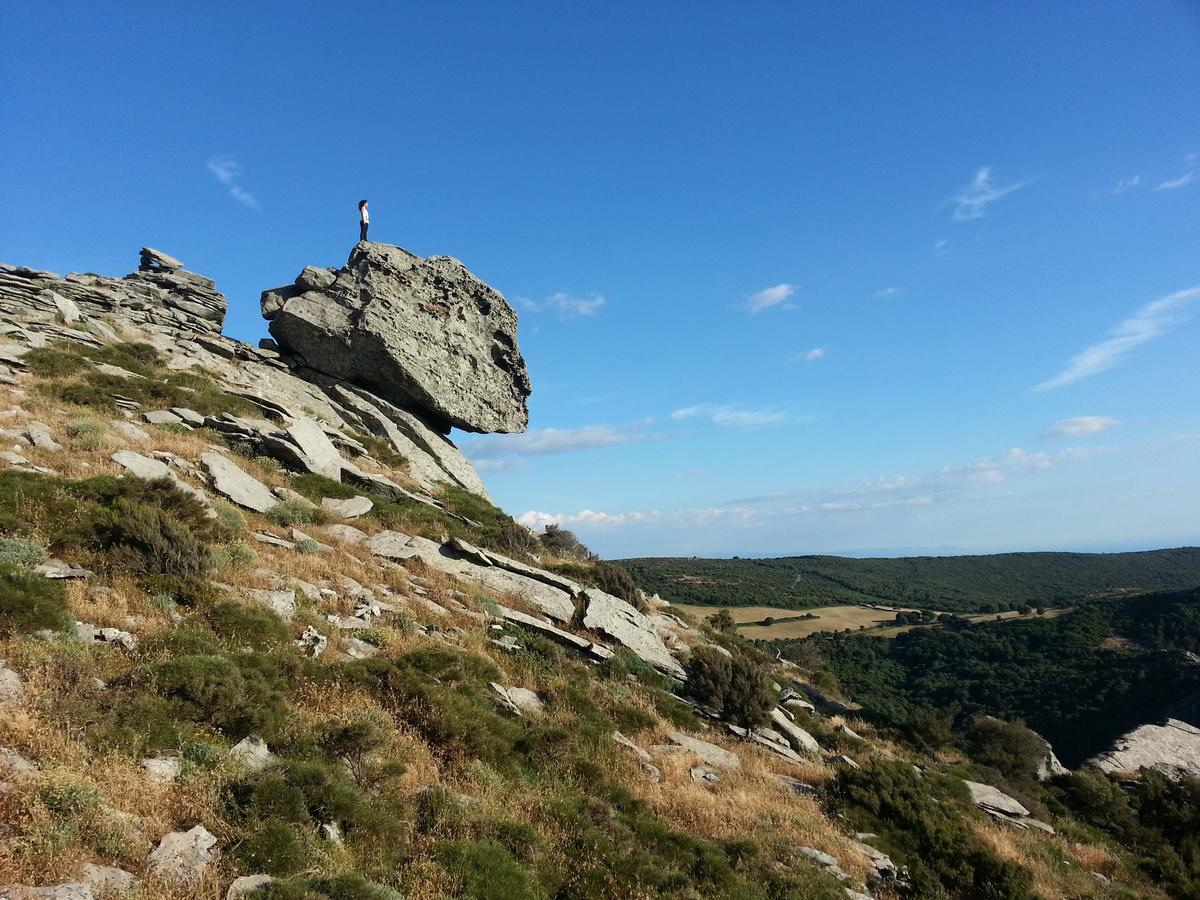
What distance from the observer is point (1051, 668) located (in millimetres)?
55406

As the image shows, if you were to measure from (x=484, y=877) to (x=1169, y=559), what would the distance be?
199717mm

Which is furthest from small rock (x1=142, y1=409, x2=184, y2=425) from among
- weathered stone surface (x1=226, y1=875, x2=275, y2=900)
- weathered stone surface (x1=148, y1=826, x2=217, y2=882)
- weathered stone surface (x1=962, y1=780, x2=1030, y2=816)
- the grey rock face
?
weathered stone surface (x1=962, y1=780, x2=1030, y2=816)

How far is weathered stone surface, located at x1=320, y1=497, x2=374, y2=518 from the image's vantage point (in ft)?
53.6

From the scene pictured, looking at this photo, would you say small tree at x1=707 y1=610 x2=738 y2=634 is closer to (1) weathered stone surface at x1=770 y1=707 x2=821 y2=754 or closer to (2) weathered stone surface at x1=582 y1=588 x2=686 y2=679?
(2) weathered stone surface at x1=582 y1=588 x2=686 y2=679

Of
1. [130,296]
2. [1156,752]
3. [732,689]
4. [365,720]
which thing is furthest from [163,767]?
[1156,752]

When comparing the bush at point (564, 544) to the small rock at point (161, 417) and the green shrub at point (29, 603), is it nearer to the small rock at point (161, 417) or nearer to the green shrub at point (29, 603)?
the small rock at point (161, 417)

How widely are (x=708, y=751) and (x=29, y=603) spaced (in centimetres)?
1074

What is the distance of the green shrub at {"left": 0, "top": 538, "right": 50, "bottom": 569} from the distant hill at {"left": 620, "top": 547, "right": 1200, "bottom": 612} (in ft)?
290

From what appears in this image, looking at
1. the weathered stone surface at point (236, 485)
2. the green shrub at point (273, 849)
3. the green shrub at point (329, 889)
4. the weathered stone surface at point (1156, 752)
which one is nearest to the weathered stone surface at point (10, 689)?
the green shrub at point (273, 849)

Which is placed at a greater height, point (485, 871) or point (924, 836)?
point (485, 871)

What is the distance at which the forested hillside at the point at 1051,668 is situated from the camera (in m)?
42.8

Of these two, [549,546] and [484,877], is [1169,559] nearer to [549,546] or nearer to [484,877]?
[549,546]

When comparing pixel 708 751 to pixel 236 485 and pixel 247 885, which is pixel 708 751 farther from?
pixel 236 485

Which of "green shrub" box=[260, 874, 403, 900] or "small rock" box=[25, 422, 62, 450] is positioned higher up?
"small rock" box=[25, 422, 62, 450]
